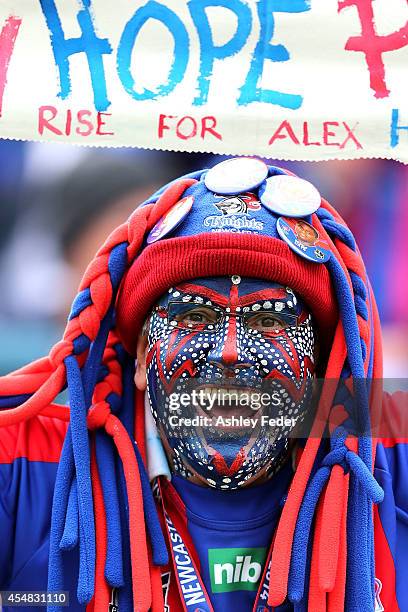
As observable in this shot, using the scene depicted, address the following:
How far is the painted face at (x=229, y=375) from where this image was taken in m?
1.83

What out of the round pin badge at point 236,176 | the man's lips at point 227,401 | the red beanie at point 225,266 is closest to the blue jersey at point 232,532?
the man's lips at point 227,401

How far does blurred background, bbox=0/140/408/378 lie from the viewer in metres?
2.28

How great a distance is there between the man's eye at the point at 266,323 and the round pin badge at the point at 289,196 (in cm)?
25

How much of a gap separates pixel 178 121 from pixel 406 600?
4.27 ft

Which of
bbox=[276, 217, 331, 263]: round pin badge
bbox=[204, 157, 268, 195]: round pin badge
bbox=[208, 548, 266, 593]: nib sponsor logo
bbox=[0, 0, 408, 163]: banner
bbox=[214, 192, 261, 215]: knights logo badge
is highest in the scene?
bbox=[0, 0, 408, 163]: banner

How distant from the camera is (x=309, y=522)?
1821mm

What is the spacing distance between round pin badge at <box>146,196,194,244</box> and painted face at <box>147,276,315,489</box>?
0.14 meters

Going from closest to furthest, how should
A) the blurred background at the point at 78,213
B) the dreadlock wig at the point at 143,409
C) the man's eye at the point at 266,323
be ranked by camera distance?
the dreadlock wig at the point at 143,409
the man's eye at the point at 266,323
the blurred background at the point at 78,213

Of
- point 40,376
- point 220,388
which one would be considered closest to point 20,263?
point 40,376

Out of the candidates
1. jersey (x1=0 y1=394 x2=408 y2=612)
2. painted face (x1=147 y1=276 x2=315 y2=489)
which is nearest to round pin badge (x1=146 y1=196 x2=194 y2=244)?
painted face (x1=147 y1=276 x2=315 y2=489)

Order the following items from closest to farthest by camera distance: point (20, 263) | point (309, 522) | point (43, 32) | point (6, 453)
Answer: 1. point (309, 522)
2. point (6, 453)
3. point (43, 32)
4. point (20, 263)

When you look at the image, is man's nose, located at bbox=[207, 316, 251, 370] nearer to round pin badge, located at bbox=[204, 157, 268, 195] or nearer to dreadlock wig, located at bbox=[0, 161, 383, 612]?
dreadlock wig, located at bbox=[0, 161, 383, 612]

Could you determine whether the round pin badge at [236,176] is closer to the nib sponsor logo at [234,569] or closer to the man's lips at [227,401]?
the man's lips at [227,401]

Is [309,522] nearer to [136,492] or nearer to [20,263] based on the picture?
[136,492]
